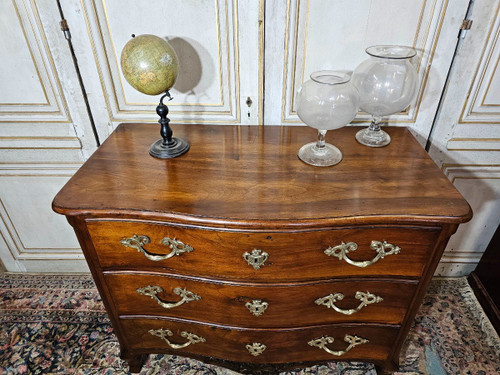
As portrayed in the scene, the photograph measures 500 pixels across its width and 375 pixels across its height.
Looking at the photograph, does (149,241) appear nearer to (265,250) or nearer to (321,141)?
(265,250)

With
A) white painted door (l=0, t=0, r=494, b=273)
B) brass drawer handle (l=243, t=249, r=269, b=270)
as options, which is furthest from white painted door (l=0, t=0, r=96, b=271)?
brass drawer handle (l=243, t=249, r=269, b=270)

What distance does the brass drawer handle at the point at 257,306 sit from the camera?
121 centimetres

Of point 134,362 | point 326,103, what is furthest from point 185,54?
point 134,362

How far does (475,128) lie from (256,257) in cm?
112

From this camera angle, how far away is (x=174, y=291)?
4.02 ft

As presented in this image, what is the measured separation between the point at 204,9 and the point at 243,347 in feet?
4.22

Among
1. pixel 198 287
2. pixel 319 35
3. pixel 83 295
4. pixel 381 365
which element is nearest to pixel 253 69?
pixel 319 35

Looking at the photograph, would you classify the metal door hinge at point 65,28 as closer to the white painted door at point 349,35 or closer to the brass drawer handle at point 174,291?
the white painted door at point 349,35

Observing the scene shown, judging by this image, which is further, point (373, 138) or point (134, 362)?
point (134, 362)

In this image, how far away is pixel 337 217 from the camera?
38.9 inches

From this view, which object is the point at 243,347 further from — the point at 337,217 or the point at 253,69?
Result: the point at 253,69

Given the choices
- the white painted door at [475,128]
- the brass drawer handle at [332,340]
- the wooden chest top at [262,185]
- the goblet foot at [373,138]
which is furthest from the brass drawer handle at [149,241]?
the white painted door at [475,128]

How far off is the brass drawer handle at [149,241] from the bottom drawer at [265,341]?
363mm

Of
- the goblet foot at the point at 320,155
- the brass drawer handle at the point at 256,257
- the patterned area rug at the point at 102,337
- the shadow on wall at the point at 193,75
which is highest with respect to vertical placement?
the shadow on wall at the point at 193,75
